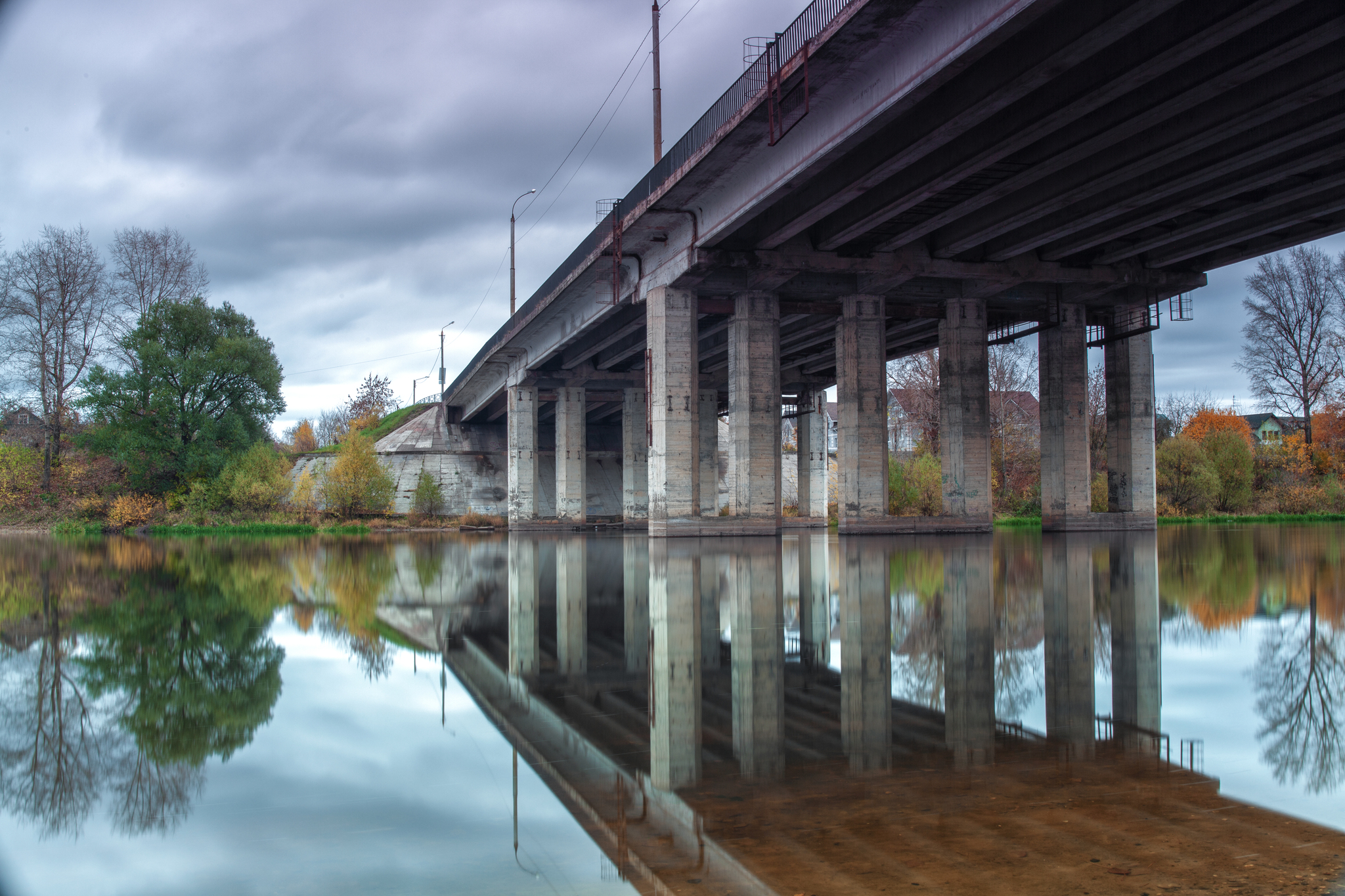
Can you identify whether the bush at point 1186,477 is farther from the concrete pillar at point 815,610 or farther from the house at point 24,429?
the house at point 24,429

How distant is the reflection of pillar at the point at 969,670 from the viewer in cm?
534

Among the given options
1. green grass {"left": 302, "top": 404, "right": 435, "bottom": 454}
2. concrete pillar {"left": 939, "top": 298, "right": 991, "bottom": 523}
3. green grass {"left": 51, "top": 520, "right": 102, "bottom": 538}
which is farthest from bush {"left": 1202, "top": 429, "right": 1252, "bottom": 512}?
green grass {"left": 51, "top": 520, "right": 102, "bottom": 538}

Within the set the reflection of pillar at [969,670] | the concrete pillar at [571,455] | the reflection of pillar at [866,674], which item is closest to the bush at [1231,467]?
the concrete pillar at [571,455]

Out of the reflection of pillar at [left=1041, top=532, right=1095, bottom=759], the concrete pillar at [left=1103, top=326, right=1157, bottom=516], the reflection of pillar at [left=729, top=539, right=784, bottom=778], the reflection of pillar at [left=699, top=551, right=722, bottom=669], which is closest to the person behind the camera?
the reflection of pillar at [left=729, top=539, right=784, bottom=778]

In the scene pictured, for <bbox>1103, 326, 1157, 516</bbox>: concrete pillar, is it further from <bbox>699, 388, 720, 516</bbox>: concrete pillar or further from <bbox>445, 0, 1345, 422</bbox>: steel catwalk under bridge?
<bbox>699, 388, 720, 516</bbox>: concrete pillar

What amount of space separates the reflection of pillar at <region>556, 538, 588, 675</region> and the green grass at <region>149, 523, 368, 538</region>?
97.2 feet

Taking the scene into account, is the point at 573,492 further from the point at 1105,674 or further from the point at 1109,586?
the point at 1105,674

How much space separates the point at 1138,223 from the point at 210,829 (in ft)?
96.3

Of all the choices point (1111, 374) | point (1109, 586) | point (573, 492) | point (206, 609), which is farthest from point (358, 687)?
point (573, 492)

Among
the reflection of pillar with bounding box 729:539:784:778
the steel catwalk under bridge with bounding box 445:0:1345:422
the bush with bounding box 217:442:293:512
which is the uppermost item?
the steel catwalk under bridge with bounding box 445:0:1345:422

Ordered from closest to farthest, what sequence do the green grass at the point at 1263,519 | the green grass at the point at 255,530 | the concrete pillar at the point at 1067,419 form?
the concrete pillar at the point at 1067,419, the green grass at the point at 1263,519, the green grass at the point at 255,530

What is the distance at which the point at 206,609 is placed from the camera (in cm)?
1306

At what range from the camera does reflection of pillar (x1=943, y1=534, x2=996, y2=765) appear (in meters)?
5.34

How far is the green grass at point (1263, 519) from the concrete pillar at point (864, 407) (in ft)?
71.1
